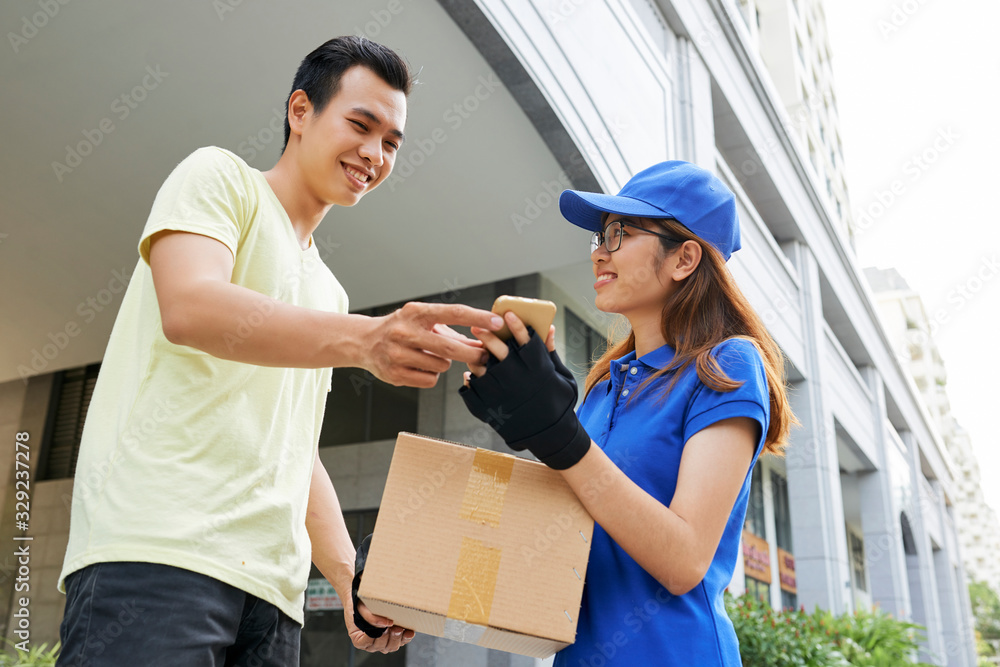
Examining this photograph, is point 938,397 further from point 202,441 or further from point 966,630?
point 202,441

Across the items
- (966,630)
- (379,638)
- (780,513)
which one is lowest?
(966,630)

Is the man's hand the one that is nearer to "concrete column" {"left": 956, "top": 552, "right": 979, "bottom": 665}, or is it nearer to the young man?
the young man

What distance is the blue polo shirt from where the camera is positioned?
148cm

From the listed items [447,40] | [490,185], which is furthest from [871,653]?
[447,40]

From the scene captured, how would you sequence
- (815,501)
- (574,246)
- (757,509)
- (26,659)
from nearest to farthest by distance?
(26,659) < (574,246) < (815,501) < (757,509)

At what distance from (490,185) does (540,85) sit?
112 cm

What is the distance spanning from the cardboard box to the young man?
0.70 feet

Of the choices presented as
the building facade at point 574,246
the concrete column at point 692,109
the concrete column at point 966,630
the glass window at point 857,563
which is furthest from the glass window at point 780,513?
the concrete column at point 966,630

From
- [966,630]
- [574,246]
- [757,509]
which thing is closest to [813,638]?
[574,246]

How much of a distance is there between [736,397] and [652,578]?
40 cm

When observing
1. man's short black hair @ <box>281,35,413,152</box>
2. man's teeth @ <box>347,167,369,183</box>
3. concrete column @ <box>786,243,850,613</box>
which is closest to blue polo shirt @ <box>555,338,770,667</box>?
man's teeth @ <box>347,167,369,183</box>

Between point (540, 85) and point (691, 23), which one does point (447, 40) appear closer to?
point (540, 85)

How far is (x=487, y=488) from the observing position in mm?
1438

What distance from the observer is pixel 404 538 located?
1387mm
